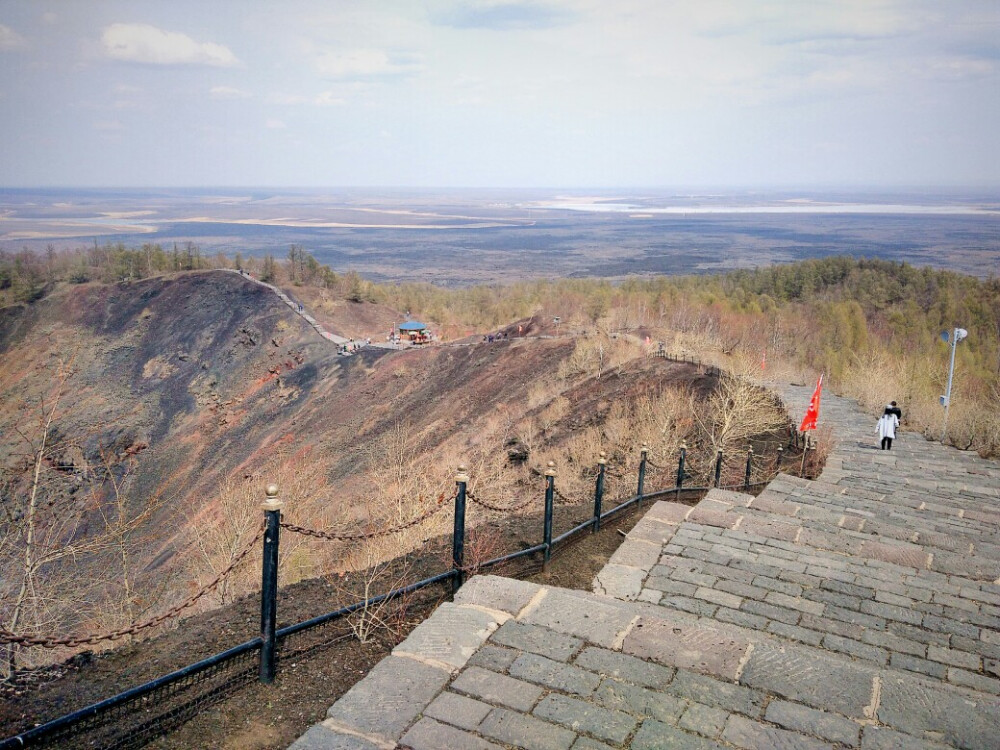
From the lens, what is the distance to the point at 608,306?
64.4 m

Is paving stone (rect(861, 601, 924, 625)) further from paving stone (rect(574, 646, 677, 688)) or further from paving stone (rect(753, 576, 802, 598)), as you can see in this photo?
paving stone (rect(574, 646, 677, 688))

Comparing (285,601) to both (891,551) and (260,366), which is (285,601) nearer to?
(891,551)

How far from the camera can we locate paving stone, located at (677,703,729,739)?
4070 mm

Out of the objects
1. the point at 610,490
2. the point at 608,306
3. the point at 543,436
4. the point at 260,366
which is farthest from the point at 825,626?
the point at 608,306

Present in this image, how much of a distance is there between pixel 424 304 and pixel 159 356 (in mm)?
28628

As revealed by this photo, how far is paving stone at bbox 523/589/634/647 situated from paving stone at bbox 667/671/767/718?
60 centimetres

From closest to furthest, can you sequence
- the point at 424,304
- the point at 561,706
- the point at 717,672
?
the point at 561,706 < the point at 717,672 < the point at 424,304

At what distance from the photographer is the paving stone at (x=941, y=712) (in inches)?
158

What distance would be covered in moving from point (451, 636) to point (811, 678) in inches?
88.8

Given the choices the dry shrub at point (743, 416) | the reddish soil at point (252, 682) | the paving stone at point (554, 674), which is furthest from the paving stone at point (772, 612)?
the dry shrub at point (743, 416)

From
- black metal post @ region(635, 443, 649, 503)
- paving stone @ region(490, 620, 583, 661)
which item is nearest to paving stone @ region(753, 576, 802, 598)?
paving stone @ region(490, 620, 583, 661)

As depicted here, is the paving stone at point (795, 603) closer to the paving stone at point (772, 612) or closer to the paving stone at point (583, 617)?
the paving stone at point (772, 612)

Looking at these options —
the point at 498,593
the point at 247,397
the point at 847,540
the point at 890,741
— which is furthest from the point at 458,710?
the point at 247,397

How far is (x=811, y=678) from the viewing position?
456 cm
